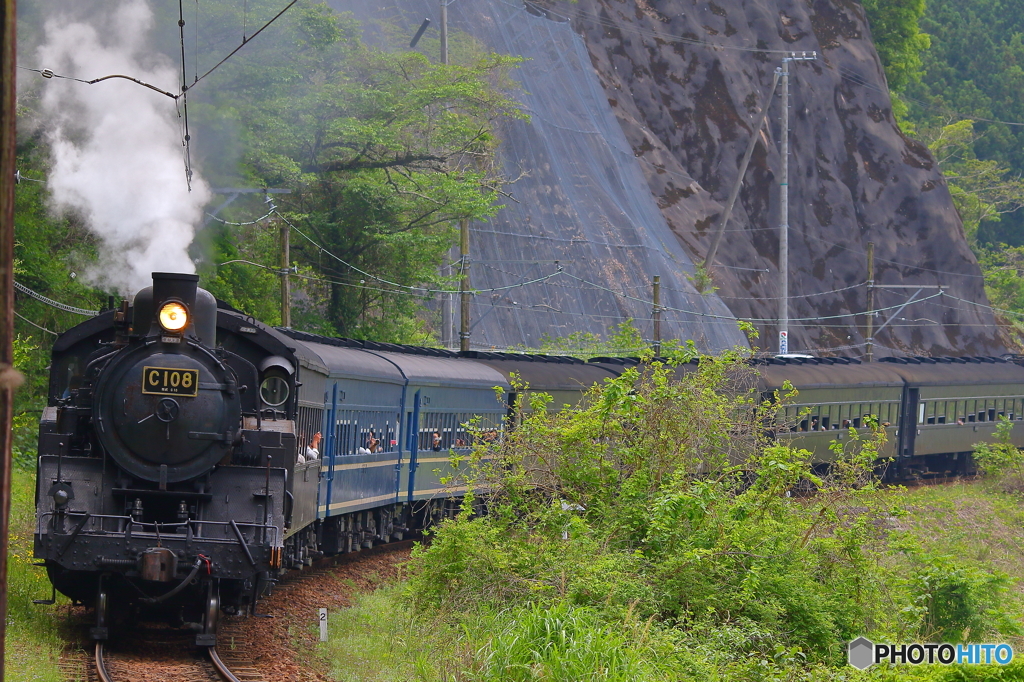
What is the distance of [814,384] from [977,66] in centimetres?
6223

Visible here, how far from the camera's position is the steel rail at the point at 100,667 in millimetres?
9336

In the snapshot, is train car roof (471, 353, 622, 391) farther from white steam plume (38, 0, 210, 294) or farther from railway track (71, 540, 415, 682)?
railway track (71, 540, 415, 682)

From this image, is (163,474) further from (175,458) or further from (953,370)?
(953,370)

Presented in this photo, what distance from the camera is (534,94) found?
45.5 meters

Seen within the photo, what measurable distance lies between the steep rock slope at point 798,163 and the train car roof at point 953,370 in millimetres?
12685

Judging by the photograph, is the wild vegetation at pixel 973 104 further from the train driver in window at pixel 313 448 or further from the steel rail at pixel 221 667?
the steel rail at pixel 221 667

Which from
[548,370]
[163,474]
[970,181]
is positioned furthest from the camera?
[970,181]

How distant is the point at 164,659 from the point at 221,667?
3.10ft

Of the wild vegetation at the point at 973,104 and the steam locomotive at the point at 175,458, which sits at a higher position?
the wild vegetation at the point at 973,104

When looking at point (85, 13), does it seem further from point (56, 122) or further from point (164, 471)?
point (164, 471)

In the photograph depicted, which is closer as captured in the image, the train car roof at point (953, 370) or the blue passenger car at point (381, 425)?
the blue passenger car at point (381, 425)

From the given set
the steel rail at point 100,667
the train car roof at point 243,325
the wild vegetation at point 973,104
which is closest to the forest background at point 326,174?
the train car roof at point 243,325

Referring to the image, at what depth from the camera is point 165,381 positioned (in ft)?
34.7

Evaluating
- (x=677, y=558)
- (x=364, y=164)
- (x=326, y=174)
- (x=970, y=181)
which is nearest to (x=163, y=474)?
(x=677, y=558)
